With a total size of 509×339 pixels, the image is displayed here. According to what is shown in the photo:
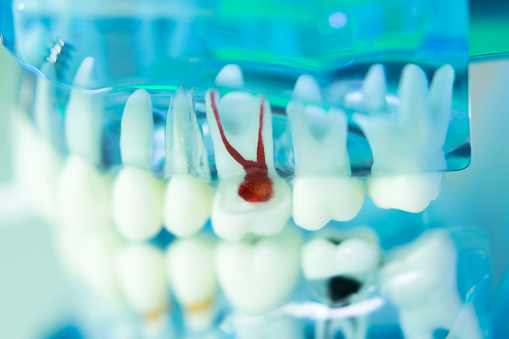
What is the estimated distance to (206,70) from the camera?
0.22 m

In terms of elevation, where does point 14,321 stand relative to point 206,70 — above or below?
below

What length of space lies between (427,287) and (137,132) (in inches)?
6.3

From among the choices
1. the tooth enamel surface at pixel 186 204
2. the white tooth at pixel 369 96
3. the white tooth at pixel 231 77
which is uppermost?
the white tooth at pixel 231 77

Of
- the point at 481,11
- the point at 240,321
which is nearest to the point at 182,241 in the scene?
the point at 240,321

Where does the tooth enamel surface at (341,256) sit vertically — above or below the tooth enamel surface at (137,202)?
below

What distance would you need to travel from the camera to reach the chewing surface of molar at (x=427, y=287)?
25 cm

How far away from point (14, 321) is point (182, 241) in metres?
0.11

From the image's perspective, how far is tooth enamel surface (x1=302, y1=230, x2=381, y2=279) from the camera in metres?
0.25

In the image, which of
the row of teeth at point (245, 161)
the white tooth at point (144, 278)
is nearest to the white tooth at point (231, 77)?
the row of teeth at point (245, 161)

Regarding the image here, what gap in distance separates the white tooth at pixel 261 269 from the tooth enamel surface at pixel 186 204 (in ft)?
0.07

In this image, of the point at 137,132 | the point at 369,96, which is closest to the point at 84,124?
the point at 137,132

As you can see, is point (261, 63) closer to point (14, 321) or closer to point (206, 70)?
point (206, 70)

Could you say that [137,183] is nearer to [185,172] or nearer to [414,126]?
[185,172]

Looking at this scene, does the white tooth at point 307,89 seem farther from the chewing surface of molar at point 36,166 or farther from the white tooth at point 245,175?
the chewing surface of molar at point 36,166
